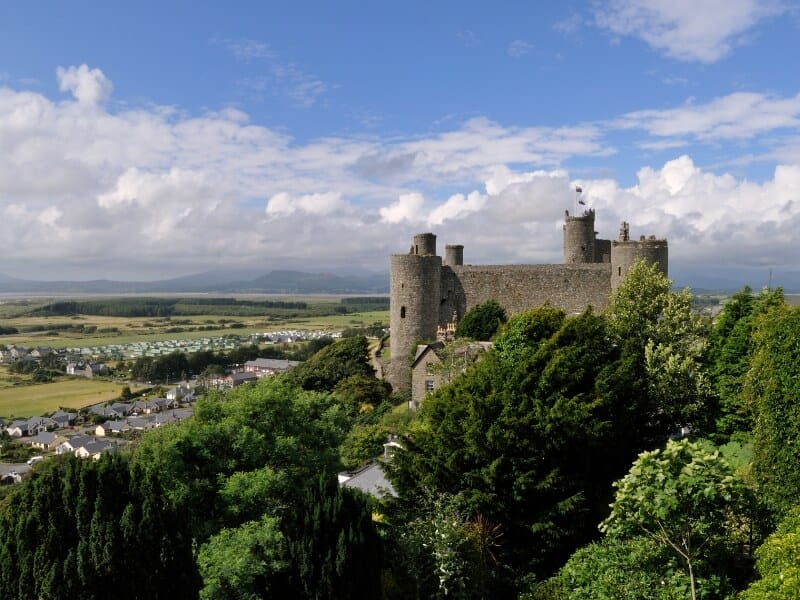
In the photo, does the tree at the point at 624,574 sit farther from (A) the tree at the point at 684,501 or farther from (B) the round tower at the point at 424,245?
(B) the round tower at the point at 424,245

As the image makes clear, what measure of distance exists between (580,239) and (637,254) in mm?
4910

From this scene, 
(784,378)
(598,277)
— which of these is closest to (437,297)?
(598,277)

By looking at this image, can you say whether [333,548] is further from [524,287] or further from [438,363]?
[524,287]

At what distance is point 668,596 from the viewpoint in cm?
1012

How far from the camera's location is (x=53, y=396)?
3253 inches

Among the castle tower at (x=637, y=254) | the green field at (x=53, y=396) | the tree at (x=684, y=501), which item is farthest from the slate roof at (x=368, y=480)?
the green field at (x=53, y=396)

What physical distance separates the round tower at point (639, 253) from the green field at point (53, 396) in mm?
67046

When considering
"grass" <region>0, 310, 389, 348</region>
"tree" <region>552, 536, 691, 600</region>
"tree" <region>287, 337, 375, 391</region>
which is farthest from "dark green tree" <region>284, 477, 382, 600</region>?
"grass" <region>0, 310, 389, 348</region>

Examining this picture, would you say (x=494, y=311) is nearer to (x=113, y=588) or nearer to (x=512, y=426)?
(x=512, y=426)

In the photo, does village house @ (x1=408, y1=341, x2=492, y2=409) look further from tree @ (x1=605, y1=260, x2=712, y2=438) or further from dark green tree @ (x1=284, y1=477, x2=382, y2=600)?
dark green tree @ (x1=284, y1=477, x2=382, y2=600)

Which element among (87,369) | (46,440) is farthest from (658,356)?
(87,369)

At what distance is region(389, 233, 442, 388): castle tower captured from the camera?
110ft

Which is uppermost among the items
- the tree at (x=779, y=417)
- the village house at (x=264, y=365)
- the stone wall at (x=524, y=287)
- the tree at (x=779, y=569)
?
the stone wall at (x=524, y=287)

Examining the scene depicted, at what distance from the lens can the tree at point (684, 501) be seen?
30.9 feet
